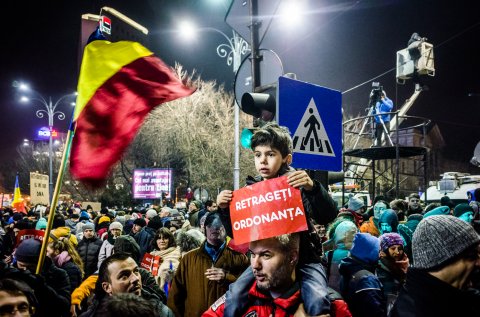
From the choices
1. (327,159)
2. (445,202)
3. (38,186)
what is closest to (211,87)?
(38,186)

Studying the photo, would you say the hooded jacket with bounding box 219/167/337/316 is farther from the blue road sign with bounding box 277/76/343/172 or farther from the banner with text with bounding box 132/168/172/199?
the banner with text with bounding box 132/168/172/199

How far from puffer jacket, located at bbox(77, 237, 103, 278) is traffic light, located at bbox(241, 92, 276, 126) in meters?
5.04

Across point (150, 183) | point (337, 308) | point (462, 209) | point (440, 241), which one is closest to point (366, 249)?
point (337, 308)

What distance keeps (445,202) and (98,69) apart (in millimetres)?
8465

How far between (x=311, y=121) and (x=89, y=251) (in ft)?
20.0

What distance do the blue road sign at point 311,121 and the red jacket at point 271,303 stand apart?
1.92m

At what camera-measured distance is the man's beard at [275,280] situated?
2451 mm

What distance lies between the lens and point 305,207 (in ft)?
9.64

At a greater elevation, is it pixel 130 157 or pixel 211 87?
pixel 211 87

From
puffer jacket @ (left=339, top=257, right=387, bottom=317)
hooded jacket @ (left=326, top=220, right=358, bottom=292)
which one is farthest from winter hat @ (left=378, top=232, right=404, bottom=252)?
hooded jacket @ (left=326, top=220, right=358, bottom=292)

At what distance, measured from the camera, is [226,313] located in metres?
2.51

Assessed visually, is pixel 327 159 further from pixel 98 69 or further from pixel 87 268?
pixel 87 268

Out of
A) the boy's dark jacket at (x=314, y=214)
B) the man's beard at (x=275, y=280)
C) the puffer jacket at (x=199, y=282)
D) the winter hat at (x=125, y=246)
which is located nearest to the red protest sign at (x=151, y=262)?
the winter hat at (x=125, y=246)

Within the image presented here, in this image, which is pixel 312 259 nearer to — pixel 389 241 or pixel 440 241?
pixel 440 241
